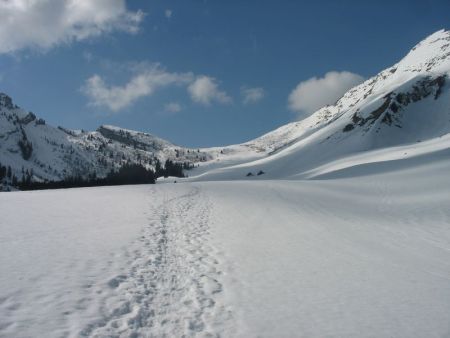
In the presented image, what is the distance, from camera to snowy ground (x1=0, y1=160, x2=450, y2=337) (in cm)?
800

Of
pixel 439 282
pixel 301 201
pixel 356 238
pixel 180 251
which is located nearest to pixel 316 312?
pixel 439 282

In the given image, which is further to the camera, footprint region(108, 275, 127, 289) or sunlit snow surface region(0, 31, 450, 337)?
footprint region(108, 275, 127, 289)

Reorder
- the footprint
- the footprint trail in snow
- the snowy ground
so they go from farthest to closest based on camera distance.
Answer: the footprint, the snowy ground, the footprint trail in snow

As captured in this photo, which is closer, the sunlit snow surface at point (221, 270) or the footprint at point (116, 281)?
the sunlit snow surface at point (221, 270)

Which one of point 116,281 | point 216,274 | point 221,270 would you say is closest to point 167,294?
point 116,281

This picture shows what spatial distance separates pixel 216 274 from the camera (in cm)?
1154

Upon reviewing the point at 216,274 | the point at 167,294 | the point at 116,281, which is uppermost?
the point at 116,281

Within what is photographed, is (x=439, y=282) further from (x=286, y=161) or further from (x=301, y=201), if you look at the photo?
(x=286, y=161)

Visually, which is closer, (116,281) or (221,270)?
(116,281)

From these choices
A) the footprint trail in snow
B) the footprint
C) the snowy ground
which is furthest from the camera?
the footprint

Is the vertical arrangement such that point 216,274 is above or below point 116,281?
below

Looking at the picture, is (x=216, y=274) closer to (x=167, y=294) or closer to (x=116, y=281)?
(x=167, y=294)

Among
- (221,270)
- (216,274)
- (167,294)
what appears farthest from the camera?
(221,270)

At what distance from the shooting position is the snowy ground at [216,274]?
8.00 metres
